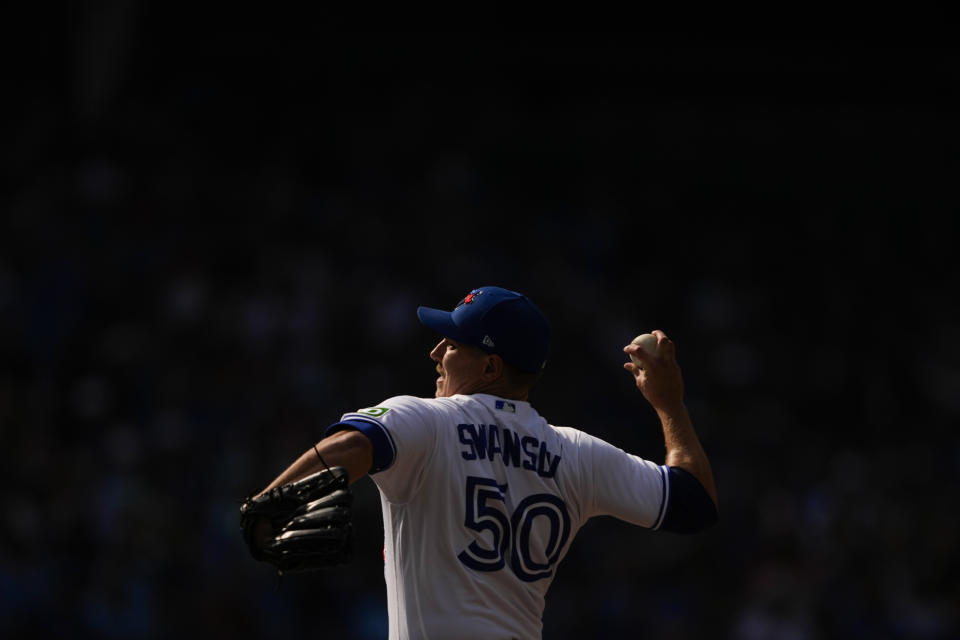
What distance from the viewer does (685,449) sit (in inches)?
135

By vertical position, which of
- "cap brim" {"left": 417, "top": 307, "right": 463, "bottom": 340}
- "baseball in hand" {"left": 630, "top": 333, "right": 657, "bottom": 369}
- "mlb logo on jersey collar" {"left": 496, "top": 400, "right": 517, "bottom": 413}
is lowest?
"mlb logo on jersey collar" {"left": 496, "top": 400, "right": 517, "bottom": 413}

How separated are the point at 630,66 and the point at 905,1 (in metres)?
3.35

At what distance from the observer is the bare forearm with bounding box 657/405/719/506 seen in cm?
336

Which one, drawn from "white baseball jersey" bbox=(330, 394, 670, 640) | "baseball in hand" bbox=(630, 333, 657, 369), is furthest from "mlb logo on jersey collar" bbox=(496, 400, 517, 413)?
"baseball in hand" bbox=(630, 333, 657, 369)

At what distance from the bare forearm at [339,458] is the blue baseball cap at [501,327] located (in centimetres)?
56

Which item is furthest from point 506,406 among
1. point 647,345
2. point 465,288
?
point 465,288

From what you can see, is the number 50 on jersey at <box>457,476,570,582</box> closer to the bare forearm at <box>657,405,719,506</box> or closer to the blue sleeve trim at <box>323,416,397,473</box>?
the blue sleeve trim at <box>323,416,397,473</box>

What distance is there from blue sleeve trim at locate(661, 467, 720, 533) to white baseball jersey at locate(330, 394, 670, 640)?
0.99 ft

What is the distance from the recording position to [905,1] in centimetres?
1419

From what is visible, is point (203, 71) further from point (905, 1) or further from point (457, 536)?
point (457, 536)

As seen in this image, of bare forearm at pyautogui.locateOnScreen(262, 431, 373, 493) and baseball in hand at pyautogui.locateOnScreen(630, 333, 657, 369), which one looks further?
baseball in hand at pyautogui.locateOnScreen(630, 333, 657, 369)

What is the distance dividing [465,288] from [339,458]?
317 inches

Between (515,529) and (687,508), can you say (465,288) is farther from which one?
(515,529)

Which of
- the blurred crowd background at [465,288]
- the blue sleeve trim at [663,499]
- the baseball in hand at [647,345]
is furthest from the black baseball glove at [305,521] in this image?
the blurred crowd background at [465,288]
